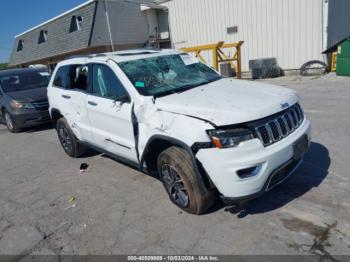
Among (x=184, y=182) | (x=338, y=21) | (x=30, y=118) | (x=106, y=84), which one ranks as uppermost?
(x=338, y=21)

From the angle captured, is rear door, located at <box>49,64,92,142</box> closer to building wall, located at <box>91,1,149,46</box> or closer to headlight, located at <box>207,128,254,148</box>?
headlight, located at <box>207,128,254,148</box>

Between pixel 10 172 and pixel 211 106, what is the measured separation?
4.37 meters

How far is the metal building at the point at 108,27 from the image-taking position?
21062mm

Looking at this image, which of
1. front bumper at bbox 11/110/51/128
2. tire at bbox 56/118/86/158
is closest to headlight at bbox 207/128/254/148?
tire at bbox 56/118/86/158

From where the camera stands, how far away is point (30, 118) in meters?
8.78

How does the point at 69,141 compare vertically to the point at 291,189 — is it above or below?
above

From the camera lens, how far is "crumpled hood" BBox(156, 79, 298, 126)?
295 centimetres

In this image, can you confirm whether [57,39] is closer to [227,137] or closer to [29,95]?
[29,95]

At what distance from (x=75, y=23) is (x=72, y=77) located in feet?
64.6

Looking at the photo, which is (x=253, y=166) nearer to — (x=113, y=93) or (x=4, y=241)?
(x=113, y=93)

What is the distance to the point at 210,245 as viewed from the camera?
9.70 feet

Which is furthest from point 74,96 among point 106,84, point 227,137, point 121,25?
point 121,25

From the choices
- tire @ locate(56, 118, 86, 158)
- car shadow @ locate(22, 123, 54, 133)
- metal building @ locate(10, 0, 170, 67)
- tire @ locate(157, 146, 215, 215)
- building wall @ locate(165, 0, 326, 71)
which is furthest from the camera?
metal building @ locate(10, 0, 170, 67)

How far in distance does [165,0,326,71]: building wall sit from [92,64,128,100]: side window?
1248cm
